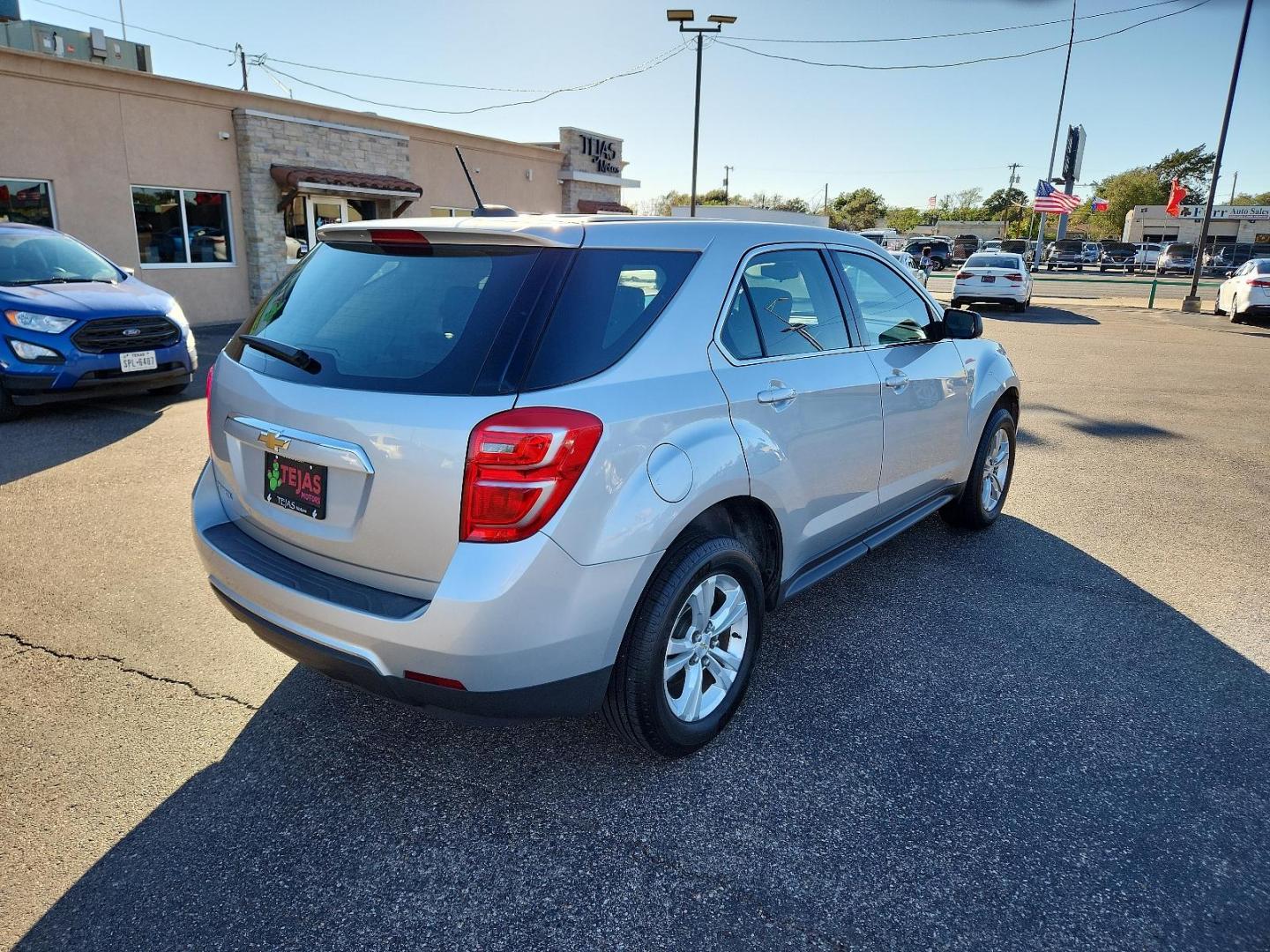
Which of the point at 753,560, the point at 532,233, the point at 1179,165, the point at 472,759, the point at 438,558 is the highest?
the point at 1179,165

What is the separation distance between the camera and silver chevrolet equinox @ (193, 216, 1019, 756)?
234 cm

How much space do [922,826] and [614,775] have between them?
39.0 inches

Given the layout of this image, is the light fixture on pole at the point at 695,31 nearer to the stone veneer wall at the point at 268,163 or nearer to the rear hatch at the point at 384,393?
the stone veneer wall at the point at 268,163

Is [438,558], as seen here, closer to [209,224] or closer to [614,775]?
[614,775]

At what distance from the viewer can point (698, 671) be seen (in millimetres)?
2988

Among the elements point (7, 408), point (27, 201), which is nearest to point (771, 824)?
point (7, 408)

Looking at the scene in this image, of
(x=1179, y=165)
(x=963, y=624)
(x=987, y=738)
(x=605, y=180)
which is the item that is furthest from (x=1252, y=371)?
(x=1179, y=165)

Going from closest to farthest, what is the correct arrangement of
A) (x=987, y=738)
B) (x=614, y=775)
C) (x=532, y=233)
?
(x=532, y=233) < (x=614, y=775) < (x=987, y=738)

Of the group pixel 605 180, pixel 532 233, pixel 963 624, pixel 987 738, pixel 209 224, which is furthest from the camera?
pixel 605 180

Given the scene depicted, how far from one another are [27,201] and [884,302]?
50.0 ft

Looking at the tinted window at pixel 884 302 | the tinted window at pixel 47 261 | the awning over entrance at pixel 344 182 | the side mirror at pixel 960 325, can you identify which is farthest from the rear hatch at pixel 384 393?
the awning over entrance at pixel 344 182

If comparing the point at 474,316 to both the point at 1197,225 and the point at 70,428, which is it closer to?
the point at 70,428

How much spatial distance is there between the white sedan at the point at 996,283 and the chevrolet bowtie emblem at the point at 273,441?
22.7 meters

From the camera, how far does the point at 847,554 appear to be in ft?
12.3
